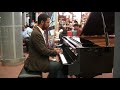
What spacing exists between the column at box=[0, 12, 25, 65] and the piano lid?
3.42 meters

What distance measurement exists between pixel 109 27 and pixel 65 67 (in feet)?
4.18

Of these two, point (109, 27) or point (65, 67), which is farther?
point (109, 27)

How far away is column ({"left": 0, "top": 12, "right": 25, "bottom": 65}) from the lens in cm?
737

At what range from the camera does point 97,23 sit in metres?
4.39

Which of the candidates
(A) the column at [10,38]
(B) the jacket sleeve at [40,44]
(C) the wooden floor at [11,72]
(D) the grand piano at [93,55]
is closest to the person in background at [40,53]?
(B) the jacket sleeve at [40,44]

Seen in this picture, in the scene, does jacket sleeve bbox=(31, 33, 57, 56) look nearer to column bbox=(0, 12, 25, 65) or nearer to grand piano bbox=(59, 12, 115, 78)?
grand piano bbox=(59, 12, 115, 78)

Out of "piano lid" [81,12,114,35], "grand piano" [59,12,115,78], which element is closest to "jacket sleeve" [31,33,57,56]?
"grand piano" [59,12,115,78]

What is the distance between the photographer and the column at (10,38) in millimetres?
7367

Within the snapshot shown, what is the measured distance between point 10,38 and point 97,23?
3.87 metres

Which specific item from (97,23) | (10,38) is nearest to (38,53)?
(97,23)

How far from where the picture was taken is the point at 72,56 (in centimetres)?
432
